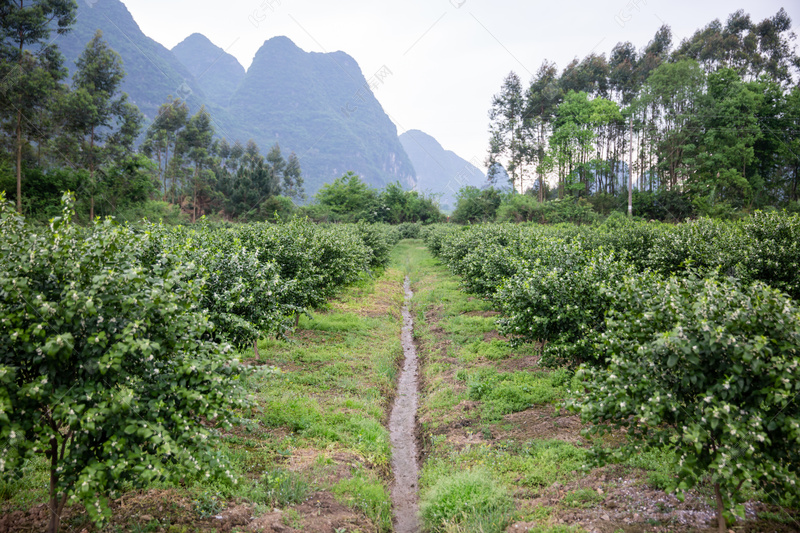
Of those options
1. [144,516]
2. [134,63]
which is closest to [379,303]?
[144,516]

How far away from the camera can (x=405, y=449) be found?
9.91 meters

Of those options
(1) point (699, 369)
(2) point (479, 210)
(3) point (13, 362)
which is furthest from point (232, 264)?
(2) point (479, 210)

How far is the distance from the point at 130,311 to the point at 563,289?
792 cm

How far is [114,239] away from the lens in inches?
182

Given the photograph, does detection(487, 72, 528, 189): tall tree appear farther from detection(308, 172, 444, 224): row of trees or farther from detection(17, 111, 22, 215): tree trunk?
detection(17, 111, 22, 215): tree trunk

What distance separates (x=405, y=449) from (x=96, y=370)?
24.3 ft

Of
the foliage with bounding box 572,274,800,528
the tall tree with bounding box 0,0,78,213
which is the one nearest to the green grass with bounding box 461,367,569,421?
the foliage with bounding box 572,274,800,528

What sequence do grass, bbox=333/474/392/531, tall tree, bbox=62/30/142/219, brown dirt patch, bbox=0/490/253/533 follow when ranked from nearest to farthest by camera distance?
brown dirt patch, bbox=0/490/253/533
grass, bbox=333/474/392/531
tall tree, bbox=62/30/142/219

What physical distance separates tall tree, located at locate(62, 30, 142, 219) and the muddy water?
40408 mm

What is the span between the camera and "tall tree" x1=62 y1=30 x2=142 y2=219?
44.0 meters

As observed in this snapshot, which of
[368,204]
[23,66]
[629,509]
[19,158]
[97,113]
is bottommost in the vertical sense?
[629,509]

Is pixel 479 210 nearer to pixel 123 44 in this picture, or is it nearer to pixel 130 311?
pixel 130 311

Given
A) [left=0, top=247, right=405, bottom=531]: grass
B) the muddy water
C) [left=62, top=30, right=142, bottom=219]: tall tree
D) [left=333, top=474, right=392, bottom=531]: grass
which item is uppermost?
[left=62, top=30, right=142, bottom=219]: tall tree

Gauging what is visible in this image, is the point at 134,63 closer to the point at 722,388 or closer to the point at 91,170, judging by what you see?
the point at 91,170
